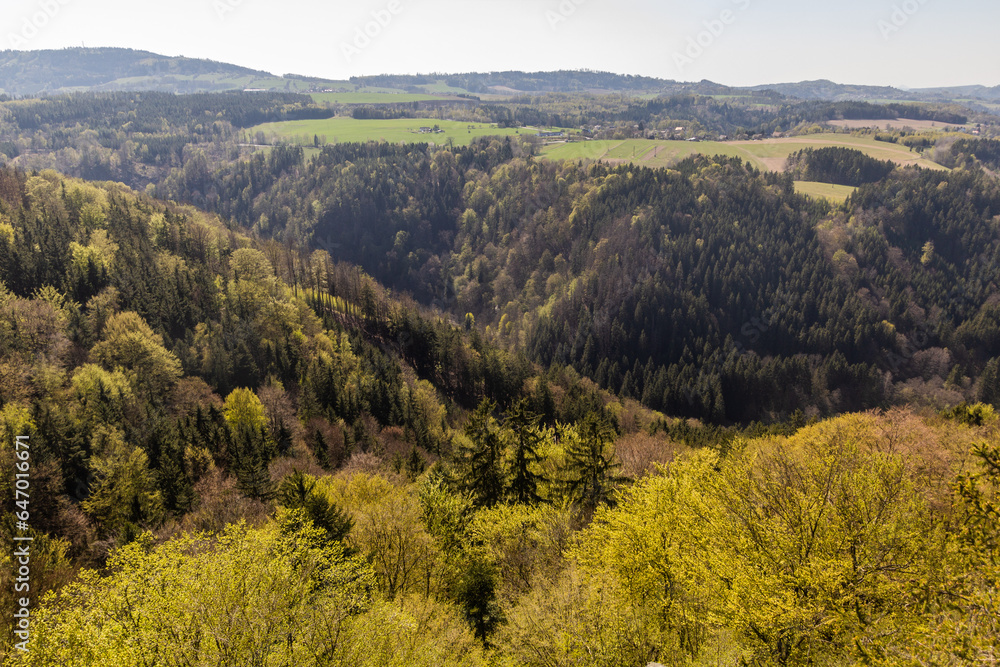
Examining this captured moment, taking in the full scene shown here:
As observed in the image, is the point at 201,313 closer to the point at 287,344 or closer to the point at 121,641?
the point at 287,344

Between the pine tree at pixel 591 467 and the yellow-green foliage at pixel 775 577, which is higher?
the yellow-green foliage at pixel 775 577

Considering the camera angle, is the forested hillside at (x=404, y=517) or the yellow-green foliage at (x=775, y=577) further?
the forested hillside at (x=404, y=517)

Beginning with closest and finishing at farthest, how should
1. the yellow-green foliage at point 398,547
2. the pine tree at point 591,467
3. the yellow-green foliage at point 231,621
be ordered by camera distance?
the yellow-green foliage at point 231,621
the yellow-green foliage at point 398,547
the pine tree at point 591,467

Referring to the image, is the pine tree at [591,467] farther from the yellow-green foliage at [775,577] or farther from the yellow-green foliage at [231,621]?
the yellow-green foliage at [231,621]

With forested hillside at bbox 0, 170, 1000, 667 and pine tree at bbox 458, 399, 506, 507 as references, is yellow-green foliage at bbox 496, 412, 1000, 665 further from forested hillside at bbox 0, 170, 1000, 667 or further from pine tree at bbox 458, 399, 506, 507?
pine tree at bbox 458, 399, 506, 507

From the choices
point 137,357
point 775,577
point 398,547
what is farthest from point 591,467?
point 137,357

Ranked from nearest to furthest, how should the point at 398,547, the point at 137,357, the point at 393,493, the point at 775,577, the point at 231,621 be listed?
the point at 231,621, the point at 775,577, the point at 398,547, the point at 393,493, the point at 137,357

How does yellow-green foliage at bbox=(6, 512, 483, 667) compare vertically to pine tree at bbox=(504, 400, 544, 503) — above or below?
above

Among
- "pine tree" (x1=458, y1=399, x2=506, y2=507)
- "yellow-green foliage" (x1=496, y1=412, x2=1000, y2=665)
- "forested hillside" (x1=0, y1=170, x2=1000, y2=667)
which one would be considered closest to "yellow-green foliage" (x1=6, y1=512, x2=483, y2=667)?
"forested hillside" (x1=0, y1=170, x2=1000, y2=667)

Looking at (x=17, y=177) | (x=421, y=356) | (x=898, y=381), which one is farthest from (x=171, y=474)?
(x=898, y=381)

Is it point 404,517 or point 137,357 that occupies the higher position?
point 404,517

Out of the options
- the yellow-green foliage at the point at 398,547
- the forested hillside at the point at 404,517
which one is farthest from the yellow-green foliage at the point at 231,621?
the yellow-green foliage at the point at 398,547

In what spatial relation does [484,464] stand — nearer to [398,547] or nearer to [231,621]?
[398,547]
